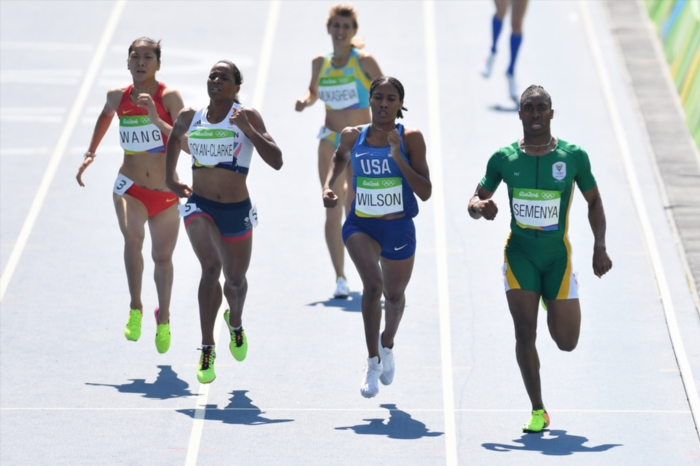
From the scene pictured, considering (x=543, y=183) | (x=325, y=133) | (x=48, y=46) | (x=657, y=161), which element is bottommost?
(x=543, y=183)

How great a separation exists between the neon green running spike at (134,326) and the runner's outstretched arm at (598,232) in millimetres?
3612

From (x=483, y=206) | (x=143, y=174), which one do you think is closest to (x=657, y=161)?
(x=143, y=174)

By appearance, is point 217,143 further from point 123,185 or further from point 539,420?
point 539,420

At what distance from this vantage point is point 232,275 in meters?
9.27

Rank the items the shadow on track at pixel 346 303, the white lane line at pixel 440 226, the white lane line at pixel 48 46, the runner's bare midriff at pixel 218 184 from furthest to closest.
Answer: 1. the white lane line at pixel 48 46
2. the shadow on track at pixel 346 303
3. the white lane line at pixel 440 226
4. the runner's bare midriff at pixel 218 184

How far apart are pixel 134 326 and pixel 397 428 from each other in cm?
232

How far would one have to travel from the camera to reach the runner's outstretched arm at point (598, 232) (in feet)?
27.0

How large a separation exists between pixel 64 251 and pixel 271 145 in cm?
414

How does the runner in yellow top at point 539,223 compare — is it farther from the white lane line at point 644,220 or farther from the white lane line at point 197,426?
the white lane line at point 197,426

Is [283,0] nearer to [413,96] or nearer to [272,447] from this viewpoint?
[413,96]

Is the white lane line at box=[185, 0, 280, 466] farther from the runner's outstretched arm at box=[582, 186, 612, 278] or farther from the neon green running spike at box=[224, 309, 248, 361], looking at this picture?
the runner's outstretched arm at box=[582, 186, 612, 278]

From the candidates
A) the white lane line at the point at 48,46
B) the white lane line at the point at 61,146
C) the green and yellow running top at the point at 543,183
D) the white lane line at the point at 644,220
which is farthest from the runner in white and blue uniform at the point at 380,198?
the white lane line at the point at 48,46

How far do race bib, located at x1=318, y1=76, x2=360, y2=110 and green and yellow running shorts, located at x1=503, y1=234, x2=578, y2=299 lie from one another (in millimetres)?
3537

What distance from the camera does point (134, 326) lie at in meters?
9.96
